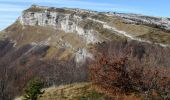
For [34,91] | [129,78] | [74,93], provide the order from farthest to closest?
[34,91]
[74,93]
[129,78]

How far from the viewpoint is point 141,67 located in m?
53.2

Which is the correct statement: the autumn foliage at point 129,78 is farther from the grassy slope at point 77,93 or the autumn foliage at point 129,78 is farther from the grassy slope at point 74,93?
the grassy slope at point 74,93

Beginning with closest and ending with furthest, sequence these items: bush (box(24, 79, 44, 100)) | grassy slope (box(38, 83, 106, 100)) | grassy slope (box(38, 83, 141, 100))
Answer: grassy slope (box(38, 83, 141, 100))
grassy slope (box(38, 83, 106, 100))
bush (box(24, 79, 44, 100))

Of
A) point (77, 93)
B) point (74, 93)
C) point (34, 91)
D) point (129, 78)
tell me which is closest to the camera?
point (129, 78)

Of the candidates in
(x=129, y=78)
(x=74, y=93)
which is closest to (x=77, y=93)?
(x=74, y=93)

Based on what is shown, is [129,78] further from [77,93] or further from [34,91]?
[34,91]

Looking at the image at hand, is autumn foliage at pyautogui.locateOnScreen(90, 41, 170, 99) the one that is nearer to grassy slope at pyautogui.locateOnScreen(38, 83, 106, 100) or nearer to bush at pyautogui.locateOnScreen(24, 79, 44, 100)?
grassy slope at pyautogui.locateOnScreen(38, 83, 106, 100)

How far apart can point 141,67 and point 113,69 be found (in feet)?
12.2

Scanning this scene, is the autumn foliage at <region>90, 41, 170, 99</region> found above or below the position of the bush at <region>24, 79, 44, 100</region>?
above

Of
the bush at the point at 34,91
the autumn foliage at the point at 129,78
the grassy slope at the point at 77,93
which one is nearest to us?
the autumn foliage at the point at 129,78

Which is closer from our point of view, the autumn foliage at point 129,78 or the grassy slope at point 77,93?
the autumn foliage at point 129,78

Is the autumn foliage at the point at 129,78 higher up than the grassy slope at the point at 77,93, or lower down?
higher up

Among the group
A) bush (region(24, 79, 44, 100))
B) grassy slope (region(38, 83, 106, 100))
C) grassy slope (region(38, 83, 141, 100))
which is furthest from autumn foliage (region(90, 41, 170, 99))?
bush (region(24, 79, 44, 100))

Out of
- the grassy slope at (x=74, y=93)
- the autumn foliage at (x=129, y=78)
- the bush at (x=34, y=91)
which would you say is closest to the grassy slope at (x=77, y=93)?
the grassy slope at (x=74, y=93)
